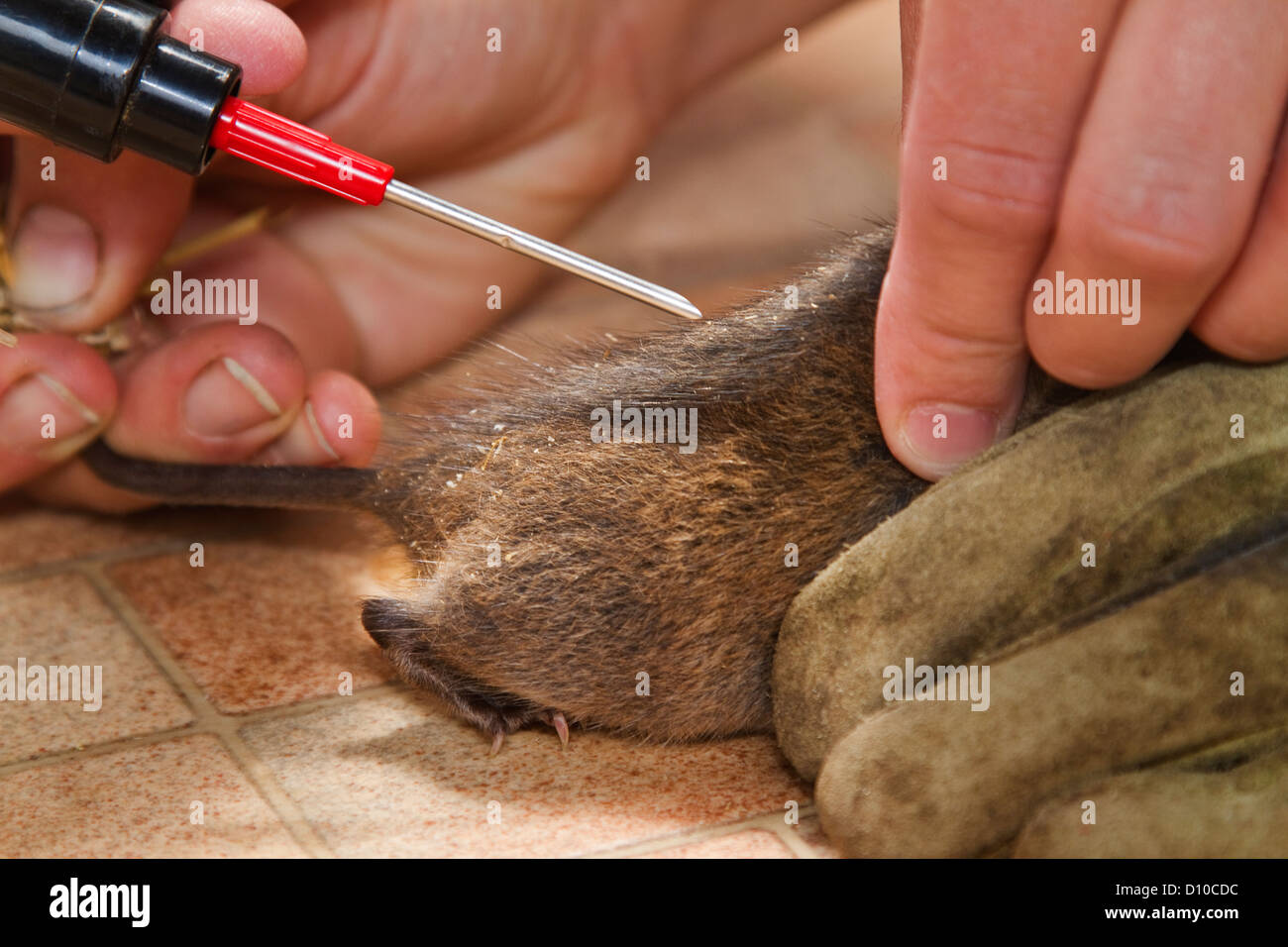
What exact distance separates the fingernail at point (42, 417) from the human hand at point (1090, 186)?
88 centimetres

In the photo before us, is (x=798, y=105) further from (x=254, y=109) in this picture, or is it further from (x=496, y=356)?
(x=254, y=109)

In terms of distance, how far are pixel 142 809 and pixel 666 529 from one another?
418 mm

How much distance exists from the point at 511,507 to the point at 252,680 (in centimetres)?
30

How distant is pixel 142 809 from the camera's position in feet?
3.09

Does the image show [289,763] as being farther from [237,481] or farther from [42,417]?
[42,417]

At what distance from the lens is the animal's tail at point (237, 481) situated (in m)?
1.20

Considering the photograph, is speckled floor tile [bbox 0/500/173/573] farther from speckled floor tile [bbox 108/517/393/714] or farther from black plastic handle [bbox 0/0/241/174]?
black plastic handle [bbox 0/0/241/174]

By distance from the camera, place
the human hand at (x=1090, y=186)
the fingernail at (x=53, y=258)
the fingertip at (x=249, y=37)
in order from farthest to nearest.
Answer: the fingernail at (x=53, y=258)
the fingertip at (x=249, y=37)
the human hand at (x=1090, y=186)

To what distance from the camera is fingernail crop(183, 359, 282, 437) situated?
1.39 metres

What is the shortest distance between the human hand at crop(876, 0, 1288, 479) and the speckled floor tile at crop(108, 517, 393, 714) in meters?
0.58

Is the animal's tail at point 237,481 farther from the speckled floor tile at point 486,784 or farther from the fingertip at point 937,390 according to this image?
the fingertip at point 937,390

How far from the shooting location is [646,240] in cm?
237

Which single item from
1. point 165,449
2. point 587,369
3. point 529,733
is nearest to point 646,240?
point 165,449

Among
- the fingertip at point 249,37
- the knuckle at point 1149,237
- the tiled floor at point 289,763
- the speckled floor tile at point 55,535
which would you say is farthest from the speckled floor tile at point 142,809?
the knuckle at point 1149,237
